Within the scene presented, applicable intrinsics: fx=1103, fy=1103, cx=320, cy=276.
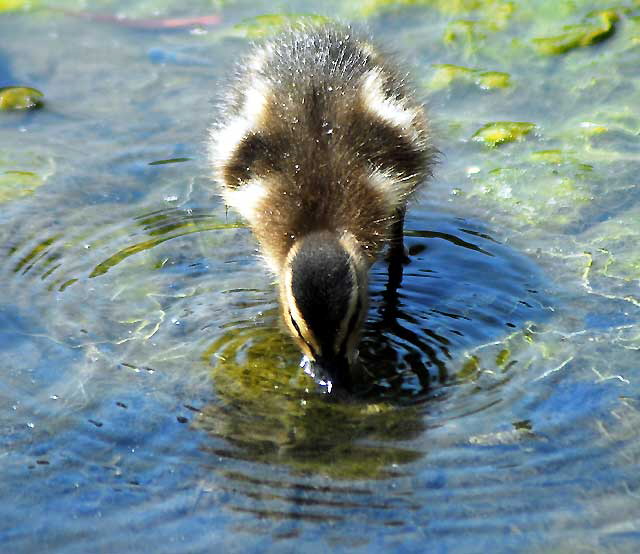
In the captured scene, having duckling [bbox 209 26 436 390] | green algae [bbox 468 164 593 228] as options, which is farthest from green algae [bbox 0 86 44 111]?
green algae [bbox 468 164 593 228]

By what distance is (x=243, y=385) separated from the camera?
4.80 meters

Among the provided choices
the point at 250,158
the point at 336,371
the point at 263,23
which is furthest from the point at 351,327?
the point at 263,23

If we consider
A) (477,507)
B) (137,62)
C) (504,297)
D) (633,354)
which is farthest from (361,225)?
(137,62)

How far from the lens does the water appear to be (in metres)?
3.93

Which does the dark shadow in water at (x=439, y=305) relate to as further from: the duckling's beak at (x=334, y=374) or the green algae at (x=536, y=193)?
the green algae at (x=536, y=193)

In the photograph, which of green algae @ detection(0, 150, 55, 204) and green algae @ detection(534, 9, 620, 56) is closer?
green algae @ detection(0, 150, 55, 204)

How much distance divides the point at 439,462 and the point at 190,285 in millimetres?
1937

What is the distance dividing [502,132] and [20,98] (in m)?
3.30

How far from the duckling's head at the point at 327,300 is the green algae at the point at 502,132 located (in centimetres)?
233

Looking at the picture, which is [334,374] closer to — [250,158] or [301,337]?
[301,337]

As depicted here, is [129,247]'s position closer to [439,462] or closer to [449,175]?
[449,175]

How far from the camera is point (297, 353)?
16.7ft

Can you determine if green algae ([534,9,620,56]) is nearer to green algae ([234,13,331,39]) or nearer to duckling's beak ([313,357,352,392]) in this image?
green algae ([234,13,331,39])

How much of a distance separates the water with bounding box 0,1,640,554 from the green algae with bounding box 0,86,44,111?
0.11 meters
